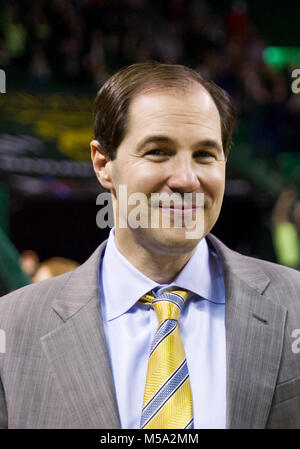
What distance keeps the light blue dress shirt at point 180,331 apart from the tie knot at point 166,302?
2 centimetres

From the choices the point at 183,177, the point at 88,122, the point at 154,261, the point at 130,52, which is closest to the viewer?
the point at 183,177

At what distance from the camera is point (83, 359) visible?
4.16ft

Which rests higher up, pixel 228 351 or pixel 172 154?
pixel 172 154

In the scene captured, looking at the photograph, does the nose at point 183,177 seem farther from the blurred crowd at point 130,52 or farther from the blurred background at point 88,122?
the blurred crowd at point 130,52

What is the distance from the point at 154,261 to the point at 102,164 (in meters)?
0.25

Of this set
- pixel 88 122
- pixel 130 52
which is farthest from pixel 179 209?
pixel 130 52

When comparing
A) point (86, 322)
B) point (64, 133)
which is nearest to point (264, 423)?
point (86, 322)

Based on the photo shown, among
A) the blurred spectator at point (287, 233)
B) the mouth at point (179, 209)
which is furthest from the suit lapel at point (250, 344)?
the blurred spectator at point (287, 233)

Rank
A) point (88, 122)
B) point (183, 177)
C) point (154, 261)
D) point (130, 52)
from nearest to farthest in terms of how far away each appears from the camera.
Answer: point (183, 177) → point (154, 261) → point (88, 122) → point (130, 52)

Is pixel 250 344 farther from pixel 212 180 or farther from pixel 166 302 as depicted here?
pixel 212 180

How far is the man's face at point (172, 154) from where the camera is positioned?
1241 mm

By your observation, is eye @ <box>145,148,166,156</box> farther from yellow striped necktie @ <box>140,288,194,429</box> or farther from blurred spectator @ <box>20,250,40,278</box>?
blurred spectator @ <box>20,250,40,278</box>

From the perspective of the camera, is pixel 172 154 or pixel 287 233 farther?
pixel 287 233

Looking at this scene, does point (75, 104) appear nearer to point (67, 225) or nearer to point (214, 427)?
point (67, 225)
